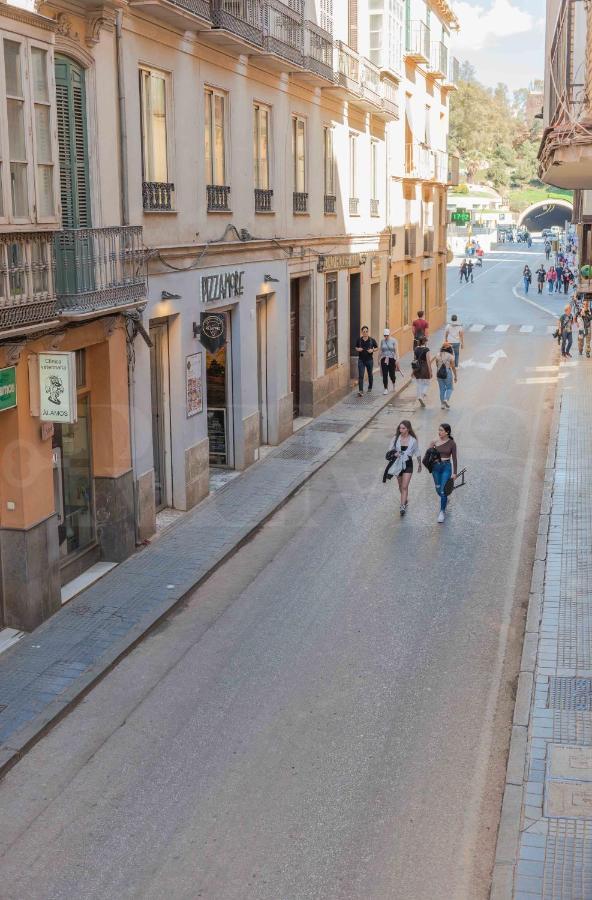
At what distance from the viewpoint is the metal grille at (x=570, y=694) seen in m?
9.41

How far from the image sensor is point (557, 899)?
6605 millimetres

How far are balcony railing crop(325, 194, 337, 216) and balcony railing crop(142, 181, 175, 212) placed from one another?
31.6 feet

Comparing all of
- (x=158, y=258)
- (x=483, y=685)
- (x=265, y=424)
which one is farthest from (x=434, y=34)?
(x=483, y=685)

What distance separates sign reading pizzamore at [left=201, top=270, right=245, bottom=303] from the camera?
659 inches

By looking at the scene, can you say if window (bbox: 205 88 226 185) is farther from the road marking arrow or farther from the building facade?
the road marking arrow

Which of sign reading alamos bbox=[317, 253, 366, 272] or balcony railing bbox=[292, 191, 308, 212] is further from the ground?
balcony railing bbox=[292, 191, 308, 212]

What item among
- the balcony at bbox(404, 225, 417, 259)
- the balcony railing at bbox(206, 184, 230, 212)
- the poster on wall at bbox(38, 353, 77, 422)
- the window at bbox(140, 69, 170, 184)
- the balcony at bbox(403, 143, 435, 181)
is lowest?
the poster on wall at bbox(38, 353, 77, 422)

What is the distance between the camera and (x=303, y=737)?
912 cm

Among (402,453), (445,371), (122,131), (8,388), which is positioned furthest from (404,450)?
(445,371)

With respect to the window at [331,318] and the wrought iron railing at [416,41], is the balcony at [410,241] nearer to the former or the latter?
the wrought iron railing at [416,41]

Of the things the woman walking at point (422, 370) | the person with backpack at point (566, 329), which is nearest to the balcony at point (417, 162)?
the person with backpack at point (566, 329)

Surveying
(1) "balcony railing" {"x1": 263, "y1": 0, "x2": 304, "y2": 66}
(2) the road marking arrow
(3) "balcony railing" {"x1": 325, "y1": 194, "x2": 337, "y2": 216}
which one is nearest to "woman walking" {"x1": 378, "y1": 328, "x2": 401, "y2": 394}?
(3) "balcony railing" {"x1": 325, "y1": 194, "x2": 337, "y2": 216}

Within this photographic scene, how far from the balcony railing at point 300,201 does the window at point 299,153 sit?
0.21 feet

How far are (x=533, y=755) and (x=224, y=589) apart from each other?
5312 millimetres
